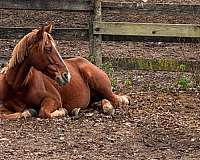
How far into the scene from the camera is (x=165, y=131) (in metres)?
7.25

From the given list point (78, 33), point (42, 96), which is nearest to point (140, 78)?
point (78, 33)

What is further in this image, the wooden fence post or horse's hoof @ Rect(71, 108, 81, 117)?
the wooden fence post

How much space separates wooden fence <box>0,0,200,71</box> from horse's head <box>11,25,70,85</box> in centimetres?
279

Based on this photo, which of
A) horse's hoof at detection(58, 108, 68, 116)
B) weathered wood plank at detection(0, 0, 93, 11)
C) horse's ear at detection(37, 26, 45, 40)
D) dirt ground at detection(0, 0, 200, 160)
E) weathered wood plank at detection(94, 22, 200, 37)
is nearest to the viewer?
dirt ground at detection(0, 0, 200, 160)

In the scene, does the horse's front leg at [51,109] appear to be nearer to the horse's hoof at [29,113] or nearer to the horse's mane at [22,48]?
the horse's hoof at [29,113]

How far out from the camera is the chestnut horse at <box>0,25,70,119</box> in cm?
745

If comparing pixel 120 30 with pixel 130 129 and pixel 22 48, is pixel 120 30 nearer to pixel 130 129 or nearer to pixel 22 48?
pixel 22 48

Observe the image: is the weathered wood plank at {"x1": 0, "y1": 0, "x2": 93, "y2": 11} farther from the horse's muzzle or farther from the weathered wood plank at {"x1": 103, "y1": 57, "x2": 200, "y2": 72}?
the horse's muzzle

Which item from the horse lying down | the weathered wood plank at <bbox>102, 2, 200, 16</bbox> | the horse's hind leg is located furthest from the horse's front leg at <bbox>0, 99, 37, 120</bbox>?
the weathered wood plank at <bbox>102, 2, 200, 16</bbox>

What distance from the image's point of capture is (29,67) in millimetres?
7672

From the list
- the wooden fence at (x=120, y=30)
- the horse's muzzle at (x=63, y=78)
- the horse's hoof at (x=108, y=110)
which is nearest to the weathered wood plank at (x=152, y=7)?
the wooden fence at (x=120, y=30)

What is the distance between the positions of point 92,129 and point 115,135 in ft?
1.17

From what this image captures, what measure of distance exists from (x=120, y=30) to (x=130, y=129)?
3.16 meters

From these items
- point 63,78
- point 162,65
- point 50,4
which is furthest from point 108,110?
point 50,4
